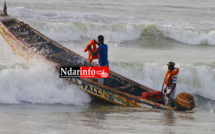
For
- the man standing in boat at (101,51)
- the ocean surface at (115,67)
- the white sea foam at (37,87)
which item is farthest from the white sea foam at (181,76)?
the man standing in boat at (101,51)

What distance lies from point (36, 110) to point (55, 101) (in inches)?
54.0

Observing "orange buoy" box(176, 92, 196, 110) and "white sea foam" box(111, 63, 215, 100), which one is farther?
"white sea foam" box(111, 63, 215, 100)

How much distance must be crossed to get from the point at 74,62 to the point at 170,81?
3613 millimetres

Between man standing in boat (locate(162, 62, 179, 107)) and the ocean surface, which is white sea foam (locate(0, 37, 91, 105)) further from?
man standing in boat (locate(162, 62, 179, 107))

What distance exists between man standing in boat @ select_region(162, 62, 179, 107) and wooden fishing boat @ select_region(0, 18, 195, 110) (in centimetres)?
30

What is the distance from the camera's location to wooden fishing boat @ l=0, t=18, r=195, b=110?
30.8ft

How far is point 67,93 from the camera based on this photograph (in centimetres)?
991

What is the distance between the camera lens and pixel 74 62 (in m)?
11.2

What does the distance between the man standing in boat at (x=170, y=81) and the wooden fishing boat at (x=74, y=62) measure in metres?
0.30

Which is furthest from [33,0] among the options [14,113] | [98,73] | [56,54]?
[14,113]

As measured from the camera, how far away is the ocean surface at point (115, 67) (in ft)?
21.7

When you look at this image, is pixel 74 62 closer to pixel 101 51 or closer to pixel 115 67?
pixel 115 67

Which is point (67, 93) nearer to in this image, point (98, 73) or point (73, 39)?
point (98, 73)

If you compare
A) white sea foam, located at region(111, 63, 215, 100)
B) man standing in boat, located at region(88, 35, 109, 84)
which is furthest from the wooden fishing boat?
white sea foam, located at region(111, 63, 215, 100)
